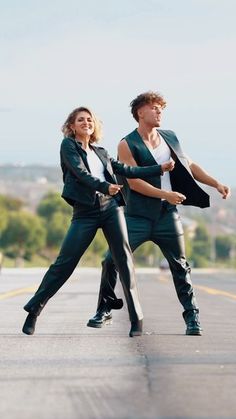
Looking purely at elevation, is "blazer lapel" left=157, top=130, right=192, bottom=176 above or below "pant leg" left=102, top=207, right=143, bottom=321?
above

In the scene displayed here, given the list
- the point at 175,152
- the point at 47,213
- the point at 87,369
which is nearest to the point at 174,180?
the point at 175,152

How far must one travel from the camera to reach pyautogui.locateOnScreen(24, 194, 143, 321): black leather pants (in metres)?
10.2

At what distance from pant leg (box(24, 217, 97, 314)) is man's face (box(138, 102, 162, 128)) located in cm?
99

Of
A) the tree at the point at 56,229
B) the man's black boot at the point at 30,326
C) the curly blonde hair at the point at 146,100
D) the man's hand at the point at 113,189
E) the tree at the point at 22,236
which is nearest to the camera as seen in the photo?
the man's hand at the point at 113,189

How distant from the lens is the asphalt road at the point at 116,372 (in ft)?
19.7

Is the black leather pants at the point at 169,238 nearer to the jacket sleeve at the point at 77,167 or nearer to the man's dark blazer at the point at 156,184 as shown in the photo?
the man's dark blazer at the point at 156,184

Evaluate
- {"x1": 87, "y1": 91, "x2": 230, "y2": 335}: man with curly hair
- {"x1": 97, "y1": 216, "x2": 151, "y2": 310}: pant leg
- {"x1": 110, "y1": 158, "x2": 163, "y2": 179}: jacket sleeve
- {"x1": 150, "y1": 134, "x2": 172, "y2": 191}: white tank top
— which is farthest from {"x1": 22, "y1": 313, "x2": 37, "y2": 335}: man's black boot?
{"x1": 150, "y1": 134, "x2": 172, "y2": 191}: white tank top

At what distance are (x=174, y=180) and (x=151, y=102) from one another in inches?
27.1

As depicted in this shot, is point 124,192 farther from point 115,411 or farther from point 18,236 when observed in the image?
point 18,236

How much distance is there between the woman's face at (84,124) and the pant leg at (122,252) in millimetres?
670

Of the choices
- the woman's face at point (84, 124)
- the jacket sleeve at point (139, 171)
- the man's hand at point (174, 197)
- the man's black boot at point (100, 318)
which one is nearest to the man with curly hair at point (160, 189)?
the man's hand at point (174, 197)

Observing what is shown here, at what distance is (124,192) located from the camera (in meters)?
10.6

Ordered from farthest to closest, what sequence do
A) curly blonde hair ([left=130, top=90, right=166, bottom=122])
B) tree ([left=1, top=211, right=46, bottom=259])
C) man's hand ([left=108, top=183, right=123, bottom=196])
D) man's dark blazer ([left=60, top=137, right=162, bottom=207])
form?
tree ([left=1, top=211, right=46, bottom=259])
curly blonde hair ([left=130, top=90, right=166, bottom=122])
man's dark blazer ([left=60, top=137, right=162, bottom=207])
man's hand ([left=108, top=183, right=123, bottom=196])

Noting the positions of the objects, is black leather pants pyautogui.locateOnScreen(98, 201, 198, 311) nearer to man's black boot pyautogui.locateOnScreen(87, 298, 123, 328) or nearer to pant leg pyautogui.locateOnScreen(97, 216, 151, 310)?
pant leg pyautogui.locateOnScreen(97, 216, 151, 310)
